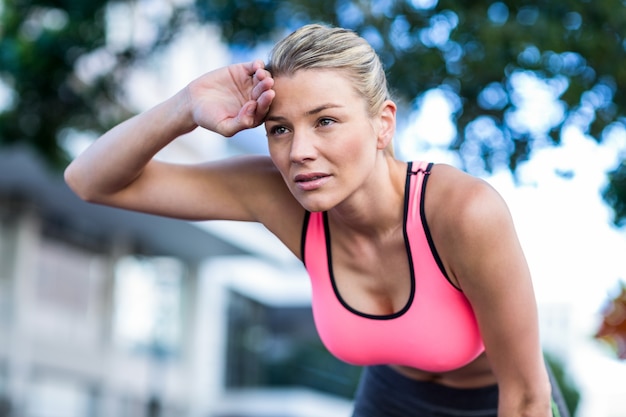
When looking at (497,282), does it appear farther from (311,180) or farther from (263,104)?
(263,104)

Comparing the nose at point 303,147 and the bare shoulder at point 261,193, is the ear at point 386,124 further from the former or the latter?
the bare shoulder at point 261,193

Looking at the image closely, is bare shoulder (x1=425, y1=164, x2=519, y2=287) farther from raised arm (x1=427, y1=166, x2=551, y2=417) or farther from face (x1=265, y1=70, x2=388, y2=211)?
face (x1=265, y1=70, x2=388, y2=211)

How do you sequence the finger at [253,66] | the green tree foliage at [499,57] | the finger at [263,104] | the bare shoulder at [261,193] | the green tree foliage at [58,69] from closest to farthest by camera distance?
the finger at [263,104] < the finger at [253,66] < the bare shoulder at [261,193] < the green tree foliage at [499,57] < the green tree foliage at [58,69]

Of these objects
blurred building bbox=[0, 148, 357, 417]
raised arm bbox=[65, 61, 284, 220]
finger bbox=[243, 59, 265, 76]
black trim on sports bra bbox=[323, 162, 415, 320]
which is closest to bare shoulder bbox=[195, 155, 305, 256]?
raised arm bbox=[65, 61, 284, 220]

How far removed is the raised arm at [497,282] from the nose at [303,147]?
381 millimetres

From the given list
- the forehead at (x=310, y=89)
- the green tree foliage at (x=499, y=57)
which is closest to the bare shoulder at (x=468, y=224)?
the forehead at (x=310, y=89)

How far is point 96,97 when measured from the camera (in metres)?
8.62

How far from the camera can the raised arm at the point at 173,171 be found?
9.50 feet

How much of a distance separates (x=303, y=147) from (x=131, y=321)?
1839 centimetres

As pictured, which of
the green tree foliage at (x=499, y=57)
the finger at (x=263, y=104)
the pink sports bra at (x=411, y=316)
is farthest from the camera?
the green tree foliage at (x=499, y=57)

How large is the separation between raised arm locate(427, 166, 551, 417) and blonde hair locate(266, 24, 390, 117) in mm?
323

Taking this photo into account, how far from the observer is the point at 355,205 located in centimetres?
282

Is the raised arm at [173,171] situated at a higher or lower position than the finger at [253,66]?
lower

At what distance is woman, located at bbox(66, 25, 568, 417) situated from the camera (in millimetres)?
2629
